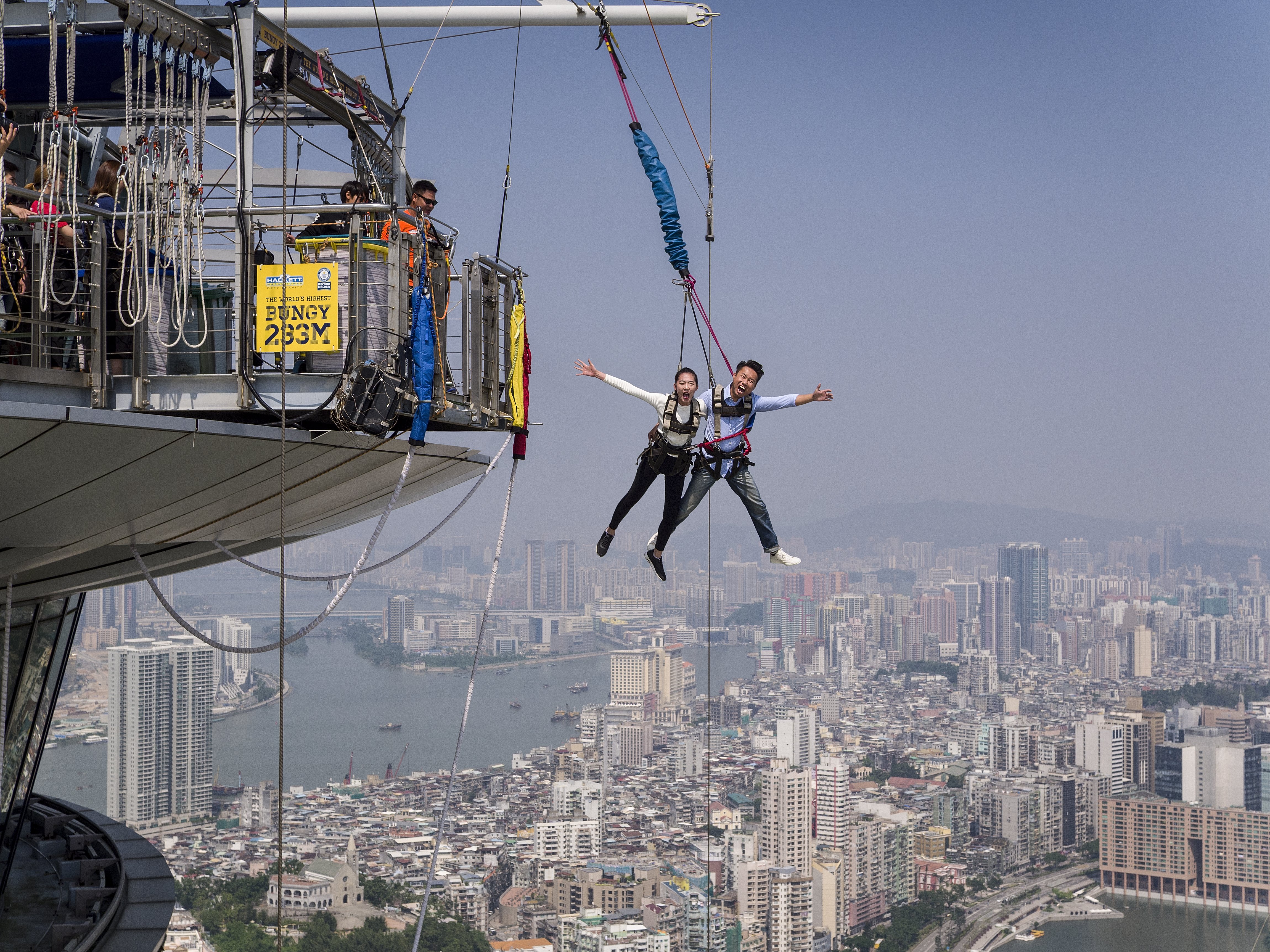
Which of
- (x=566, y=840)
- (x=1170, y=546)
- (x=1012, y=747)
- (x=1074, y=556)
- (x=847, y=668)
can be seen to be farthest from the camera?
(x=1074, y=556)

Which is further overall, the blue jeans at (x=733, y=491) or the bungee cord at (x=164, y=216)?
the blue jeans at (x=733, y=491)

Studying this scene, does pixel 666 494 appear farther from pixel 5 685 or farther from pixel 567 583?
pixel 567 583

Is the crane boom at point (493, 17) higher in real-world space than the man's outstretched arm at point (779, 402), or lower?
higher

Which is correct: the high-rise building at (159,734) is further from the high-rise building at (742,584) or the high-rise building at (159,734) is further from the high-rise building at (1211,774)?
→ the high-rise building at (742,584)

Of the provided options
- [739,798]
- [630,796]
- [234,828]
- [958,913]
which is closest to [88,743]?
[234,828]

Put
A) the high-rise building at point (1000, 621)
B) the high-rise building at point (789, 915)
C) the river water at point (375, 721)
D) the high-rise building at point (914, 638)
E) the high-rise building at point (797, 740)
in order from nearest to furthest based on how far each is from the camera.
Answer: the high-rise building at point (789, 915), the river water at point (375, 721), the high-rise building at point (797, 740), the high-rise building at point (914, 638), the high-rise building at point (1000, 621)

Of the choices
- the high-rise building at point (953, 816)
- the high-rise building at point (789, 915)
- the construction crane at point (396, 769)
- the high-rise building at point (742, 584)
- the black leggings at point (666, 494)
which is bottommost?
the high-rise building at point (789, 915)

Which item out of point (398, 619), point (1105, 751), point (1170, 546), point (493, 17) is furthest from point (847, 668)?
point (493, 17)

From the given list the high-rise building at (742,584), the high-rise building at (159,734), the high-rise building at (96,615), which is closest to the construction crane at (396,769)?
the high-rise building at (159,734)
